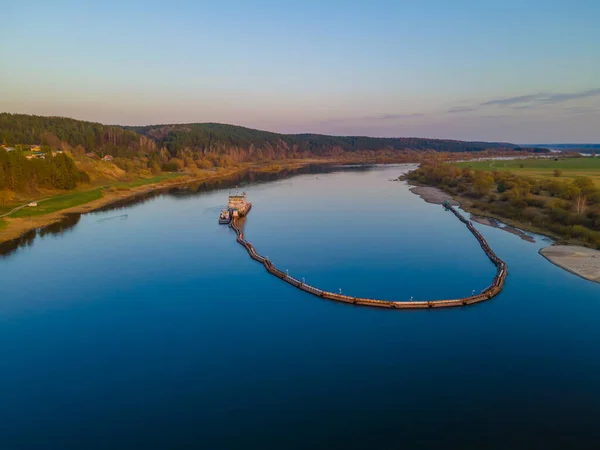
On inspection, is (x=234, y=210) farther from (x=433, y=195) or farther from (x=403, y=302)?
(x=433, y=195)

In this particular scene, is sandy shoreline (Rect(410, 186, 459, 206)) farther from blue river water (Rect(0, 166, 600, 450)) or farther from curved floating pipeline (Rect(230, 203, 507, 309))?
curved floating pipeline (Rect(230, 203, 507, 309))

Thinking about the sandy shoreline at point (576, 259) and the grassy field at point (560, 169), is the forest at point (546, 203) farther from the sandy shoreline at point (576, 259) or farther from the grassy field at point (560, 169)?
the grassy field at point (560, 169)

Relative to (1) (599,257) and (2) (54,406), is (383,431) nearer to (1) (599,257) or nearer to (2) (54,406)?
(2) (54,406)

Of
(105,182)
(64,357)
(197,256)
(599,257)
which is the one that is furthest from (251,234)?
(105,182)

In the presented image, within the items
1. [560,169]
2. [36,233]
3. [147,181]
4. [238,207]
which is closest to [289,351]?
[238,207]

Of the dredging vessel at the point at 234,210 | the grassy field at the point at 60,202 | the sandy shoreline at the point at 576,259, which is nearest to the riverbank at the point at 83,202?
the grassy field at the point at 60,202

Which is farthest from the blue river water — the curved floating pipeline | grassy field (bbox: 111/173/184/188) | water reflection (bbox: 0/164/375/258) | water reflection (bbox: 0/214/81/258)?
Result: grassy field (bbox: 111/173/184/188)
